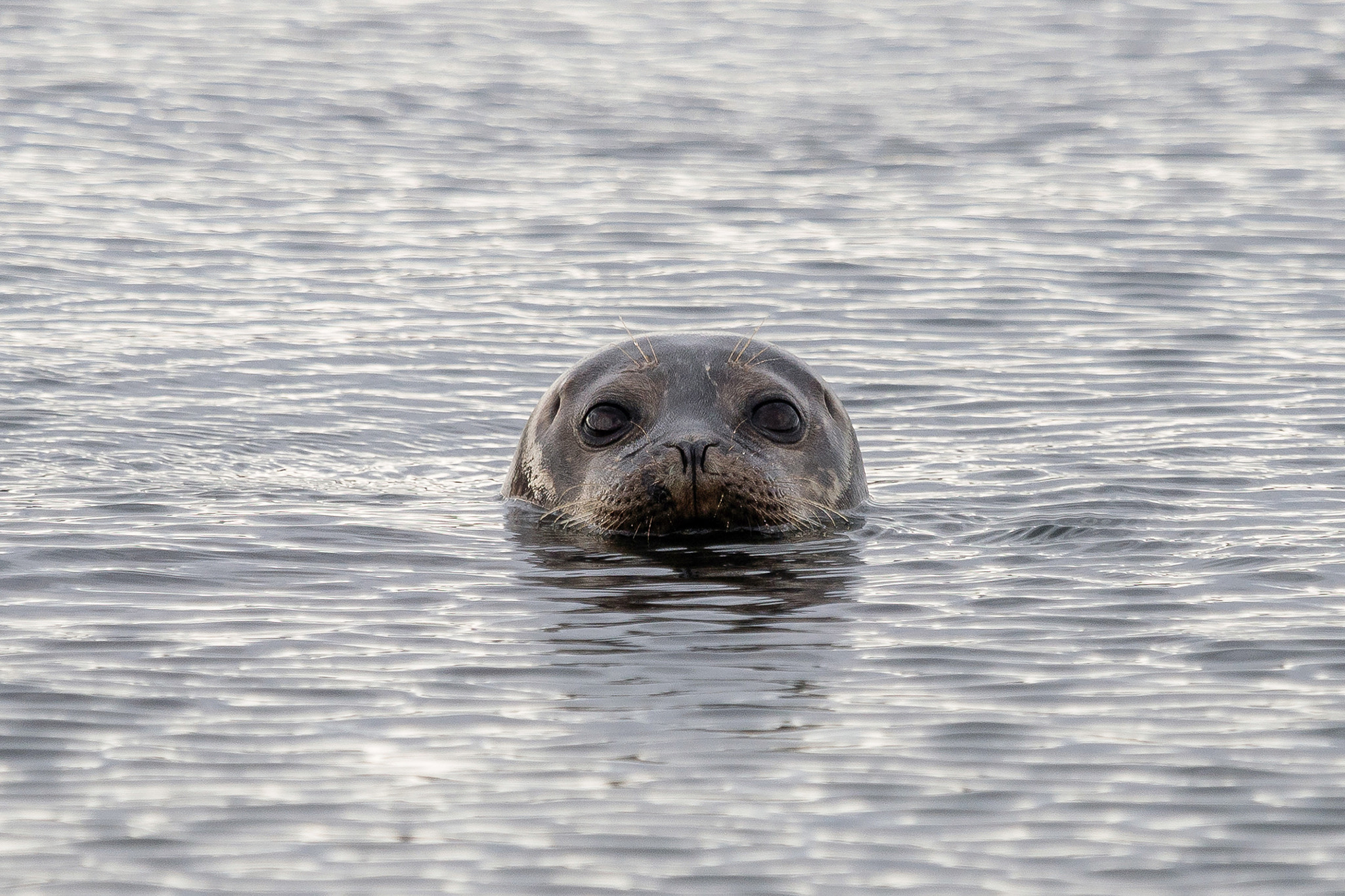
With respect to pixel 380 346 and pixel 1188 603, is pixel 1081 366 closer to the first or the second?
pixel 380 346

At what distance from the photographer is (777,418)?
11.1 meters

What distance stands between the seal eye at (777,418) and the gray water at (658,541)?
0.58 meters

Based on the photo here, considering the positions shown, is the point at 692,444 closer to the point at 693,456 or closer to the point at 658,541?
the point at 693,456

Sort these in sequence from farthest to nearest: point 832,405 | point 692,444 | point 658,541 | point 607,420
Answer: point 832,405
point 607,420
point 658,541
point 692,444

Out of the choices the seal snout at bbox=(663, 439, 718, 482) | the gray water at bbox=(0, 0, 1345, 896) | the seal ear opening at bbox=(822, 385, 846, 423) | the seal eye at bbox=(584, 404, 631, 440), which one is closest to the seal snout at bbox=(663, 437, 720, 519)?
the seal snout at bbox=(663, 439, 718, 482)

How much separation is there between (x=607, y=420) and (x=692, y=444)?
78cm

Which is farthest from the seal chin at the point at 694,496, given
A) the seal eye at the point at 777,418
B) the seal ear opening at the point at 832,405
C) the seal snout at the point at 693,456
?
the seal ear opening at the point at 832,405

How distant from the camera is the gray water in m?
6.66

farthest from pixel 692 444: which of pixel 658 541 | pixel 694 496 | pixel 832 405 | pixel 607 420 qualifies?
pixel 832 405

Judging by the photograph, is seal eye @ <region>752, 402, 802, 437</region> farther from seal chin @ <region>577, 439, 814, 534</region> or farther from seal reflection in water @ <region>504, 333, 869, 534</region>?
seal chin @ <region>577, 439, 814, 534</region>

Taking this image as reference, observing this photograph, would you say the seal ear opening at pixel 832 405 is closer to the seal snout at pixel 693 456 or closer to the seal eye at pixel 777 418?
the seal eye at pixel 777 418

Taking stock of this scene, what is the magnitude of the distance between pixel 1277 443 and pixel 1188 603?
4.00 m

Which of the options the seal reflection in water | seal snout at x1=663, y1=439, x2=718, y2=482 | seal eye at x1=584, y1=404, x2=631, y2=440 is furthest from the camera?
seal eye at x1=584, y1=404, x2=631, y2=440

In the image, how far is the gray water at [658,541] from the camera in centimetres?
666
